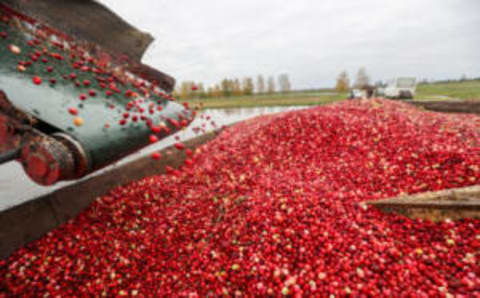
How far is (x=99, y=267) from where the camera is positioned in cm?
295

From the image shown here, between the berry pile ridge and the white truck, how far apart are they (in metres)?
14.2

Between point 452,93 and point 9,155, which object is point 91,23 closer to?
point 9,155

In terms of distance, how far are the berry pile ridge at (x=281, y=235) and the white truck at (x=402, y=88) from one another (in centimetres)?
1416

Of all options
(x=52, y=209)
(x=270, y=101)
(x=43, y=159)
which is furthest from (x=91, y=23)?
(x=270, y=101)

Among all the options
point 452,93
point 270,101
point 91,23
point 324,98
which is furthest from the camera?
point 324,98

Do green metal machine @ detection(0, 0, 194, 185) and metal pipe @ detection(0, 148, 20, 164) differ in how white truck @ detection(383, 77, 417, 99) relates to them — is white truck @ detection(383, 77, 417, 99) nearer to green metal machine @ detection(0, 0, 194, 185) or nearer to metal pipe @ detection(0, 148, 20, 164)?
green metal machine @ detection(0, 0, 194, 185)

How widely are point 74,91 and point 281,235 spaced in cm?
268

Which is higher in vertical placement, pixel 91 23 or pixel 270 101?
pixel 270 101

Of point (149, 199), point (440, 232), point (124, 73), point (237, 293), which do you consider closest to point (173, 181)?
point (149, 199)

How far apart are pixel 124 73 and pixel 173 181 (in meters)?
2.59

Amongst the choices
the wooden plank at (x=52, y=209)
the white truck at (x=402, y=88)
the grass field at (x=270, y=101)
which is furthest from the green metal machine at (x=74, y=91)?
the white truck at (x=402, y=88)

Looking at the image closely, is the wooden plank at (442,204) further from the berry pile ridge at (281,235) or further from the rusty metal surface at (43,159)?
the rusty metal surface at (43,159)

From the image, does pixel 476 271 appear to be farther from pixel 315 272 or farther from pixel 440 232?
pixel 315 272

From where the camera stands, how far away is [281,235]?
286 centimetres
